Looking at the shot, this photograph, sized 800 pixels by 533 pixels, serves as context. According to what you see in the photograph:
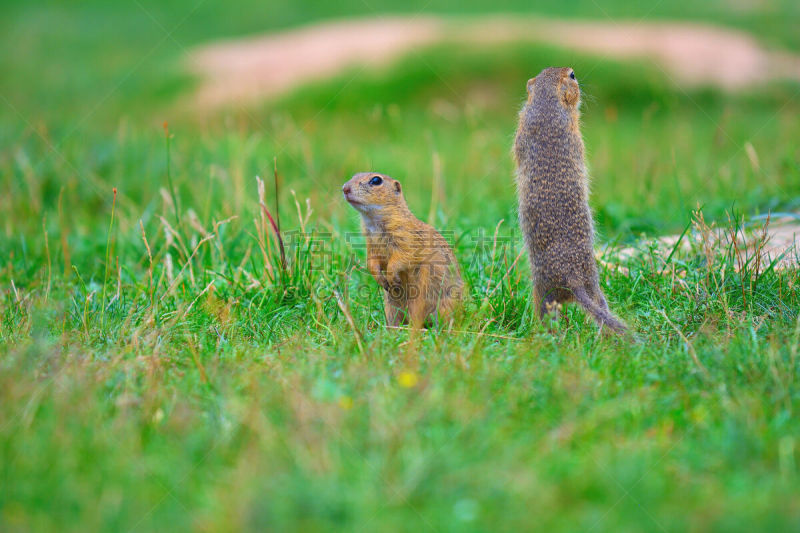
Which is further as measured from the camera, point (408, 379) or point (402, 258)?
point (402, 258)

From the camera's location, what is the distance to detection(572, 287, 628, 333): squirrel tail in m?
3.65

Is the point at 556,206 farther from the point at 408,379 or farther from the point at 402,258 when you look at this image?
the point at 408,379

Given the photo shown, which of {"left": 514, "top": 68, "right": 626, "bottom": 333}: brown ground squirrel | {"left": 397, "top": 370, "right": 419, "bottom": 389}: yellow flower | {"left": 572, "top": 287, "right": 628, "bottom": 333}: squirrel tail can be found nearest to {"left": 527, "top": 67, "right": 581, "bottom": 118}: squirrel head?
{"left": 514, "top": 68, "right": 626, "bottom": 333}: brown ground squirrel

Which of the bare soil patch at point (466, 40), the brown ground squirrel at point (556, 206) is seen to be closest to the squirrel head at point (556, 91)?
the brown ground squirrel at point (556, 206)

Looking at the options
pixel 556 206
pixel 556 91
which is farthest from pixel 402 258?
pixel 556 91

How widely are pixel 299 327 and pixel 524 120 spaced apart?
5.26 ft

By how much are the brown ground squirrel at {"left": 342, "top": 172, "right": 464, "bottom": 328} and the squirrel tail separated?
64 cm

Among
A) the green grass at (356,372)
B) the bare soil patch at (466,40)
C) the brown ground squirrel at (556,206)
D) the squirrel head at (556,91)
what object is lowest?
the green grass at (356,372)

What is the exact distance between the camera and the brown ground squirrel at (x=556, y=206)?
3.81 meters

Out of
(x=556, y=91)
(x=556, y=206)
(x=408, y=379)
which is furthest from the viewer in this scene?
(x=556, y=91)

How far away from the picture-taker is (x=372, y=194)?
4.09 m

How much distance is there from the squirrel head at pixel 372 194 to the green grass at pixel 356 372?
32 cm

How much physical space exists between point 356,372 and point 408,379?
23 centimetres

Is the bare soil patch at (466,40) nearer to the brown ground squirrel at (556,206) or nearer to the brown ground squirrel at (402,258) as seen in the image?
the brown ground squirrel at (402,258)
